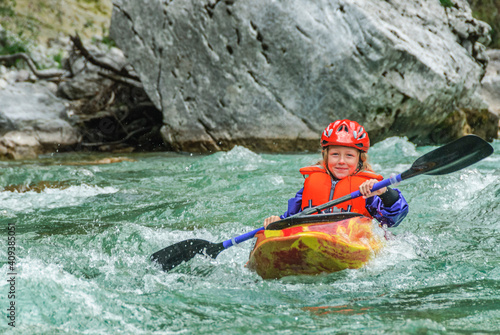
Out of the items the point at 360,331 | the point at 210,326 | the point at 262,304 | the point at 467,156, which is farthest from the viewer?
the point at 467,156

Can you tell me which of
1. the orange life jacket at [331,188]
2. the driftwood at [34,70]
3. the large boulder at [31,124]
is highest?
the orange life jacket at [331,188]

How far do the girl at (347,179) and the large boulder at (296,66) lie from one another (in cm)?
520

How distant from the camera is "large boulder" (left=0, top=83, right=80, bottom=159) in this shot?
9.43m

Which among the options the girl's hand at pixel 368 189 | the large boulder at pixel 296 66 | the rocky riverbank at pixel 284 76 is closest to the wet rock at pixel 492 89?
the rocky riverbank at pixel 284 76

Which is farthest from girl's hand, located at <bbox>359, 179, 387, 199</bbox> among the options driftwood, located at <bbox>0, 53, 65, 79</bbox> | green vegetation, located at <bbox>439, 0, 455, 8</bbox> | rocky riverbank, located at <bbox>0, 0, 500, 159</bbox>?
driftwood, located at <bbox>0, 53, 65, 79</bbox>

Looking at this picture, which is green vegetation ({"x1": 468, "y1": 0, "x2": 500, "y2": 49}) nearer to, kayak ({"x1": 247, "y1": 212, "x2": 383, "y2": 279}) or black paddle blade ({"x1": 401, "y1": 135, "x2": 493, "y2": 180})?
black paddle blade ({"x1": 401, "y1": 135, "x2": 493, "y2": 180})

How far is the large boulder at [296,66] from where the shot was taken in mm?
8742

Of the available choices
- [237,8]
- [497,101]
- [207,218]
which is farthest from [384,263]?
[497,101]

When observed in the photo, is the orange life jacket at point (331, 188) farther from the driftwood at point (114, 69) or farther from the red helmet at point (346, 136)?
the driftwood at point (114, 69)

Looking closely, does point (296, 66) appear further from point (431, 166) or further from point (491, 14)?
point (491, 14)

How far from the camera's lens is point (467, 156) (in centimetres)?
327

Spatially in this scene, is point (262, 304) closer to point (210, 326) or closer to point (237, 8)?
point (210, 326)

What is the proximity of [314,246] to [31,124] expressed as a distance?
27.3 feet

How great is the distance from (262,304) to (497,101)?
37.5ft
